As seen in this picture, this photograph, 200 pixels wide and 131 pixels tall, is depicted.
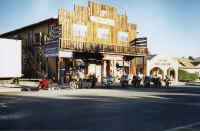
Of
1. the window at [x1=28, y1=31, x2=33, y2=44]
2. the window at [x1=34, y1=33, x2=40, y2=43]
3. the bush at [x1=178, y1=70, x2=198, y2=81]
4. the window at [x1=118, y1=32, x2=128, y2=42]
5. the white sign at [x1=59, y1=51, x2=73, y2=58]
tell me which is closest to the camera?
the white sign at [x1=59, y1=51, x2=73, y2=58]

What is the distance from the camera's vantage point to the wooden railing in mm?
23703

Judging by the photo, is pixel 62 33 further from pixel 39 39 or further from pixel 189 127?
pixel 189 127

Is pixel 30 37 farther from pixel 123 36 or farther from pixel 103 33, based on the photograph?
pixel 123 36

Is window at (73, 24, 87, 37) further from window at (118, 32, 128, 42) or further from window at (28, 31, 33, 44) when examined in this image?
window at (28, 31, 33, 44)

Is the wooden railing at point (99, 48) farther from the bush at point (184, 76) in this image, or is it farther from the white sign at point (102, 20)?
the bush at point (184, 76)

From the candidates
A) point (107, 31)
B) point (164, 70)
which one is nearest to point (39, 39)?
point (107, 31)

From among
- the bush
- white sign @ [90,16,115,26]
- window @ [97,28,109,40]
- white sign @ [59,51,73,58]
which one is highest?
white sign @ [90,16,115,26]

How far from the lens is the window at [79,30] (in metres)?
26.9

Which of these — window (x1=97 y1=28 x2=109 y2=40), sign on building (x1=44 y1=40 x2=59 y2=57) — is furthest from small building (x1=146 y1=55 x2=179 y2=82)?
sign on building (x1=44 y1=40 x2=59 y2=57)

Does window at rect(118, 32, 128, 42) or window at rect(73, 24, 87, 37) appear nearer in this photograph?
window at rect(73, 24, 87, 37)

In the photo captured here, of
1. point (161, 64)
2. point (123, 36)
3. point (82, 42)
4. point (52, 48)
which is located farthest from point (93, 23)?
point (161, 64)

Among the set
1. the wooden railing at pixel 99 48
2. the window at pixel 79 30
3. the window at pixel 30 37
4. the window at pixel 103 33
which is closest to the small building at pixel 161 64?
the wooden railing at pixel 99 48

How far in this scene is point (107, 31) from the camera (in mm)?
29891

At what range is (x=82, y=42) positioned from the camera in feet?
82.2
